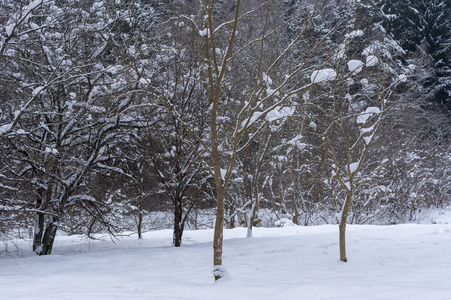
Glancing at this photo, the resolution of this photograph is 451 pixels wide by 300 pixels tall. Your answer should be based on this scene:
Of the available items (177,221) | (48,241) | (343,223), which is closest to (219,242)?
(343,223)

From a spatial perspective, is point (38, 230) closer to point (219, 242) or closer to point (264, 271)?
point (264, 271)

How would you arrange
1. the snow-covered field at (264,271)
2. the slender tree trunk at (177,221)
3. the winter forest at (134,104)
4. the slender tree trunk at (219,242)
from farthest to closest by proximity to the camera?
1. the slender tree trunk at (177,221)
2. the winter forest at (134,104)
3. the slender tree trunk at (219,242)
4. the snow-covered field at (264,271)

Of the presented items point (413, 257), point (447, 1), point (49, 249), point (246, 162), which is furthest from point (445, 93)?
point (49, 249)

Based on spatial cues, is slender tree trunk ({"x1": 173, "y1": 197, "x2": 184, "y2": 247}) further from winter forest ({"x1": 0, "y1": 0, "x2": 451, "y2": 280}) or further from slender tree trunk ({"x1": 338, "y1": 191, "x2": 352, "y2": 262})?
slender tree trunk ({"x1": 338, "y1": 191, "x2": 352, "y2": 262})

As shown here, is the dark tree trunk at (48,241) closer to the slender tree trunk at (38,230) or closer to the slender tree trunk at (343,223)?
the slender tree trunk at (38,230)

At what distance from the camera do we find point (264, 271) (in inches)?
184

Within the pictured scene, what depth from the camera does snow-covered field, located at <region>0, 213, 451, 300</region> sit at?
120 inches

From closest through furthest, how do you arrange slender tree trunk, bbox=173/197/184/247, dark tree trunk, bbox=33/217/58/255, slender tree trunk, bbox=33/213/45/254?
dark tree trunk, bbox=33/217/58/255 < slender tree trunk, bbox=33/213/45/254 < slender tree trunk, bbox=173/197/184/247

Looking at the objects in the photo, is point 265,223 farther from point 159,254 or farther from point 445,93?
point 445,93

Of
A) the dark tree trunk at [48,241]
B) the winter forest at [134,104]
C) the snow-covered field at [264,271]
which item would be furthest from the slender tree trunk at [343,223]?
the dark tree trunk at [48,241]

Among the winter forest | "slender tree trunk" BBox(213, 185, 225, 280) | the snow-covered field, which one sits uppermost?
the winter forest

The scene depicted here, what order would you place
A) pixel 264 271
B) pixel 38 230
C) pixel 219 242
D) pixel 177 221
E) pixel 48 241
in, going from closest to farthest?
pixel 219 242, pixel 264 271, pixel 48 241, pixel 38 230, pixel 177 221

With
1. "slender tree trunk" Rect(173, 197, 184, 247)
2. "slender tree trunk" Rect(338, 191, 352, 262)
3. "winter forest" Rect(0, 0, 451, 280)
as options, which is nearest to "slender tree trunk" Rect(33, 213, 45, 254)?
"winter forest" Rect(0, 0, 451, 280)

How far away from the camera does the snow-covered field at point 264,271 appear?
3.06m
